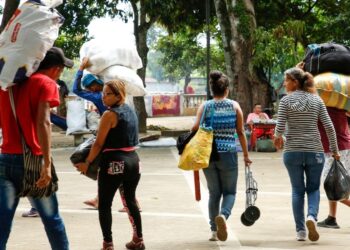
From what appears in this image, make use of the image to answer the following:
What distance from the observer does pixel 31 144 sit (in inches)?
221

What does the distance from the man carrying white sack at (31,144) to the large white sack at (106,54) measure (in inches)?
137

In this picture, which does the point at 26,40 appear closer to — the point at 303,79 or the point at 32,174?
the point at 32,174

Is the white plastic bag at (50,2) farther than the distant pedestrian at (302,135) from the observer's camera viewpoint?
No

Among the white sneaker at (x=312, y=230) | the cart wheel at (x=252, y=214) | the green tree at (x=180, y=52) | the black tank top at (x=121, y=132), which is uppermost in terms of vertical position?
the green tree at (x=180, y=52)

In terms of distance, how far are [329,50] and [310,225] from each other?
197 cm

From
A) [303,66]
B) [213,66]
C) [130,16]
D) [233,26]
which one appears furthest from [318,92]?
[213,66]

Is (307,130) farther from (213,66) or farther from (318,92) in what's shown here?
(213,66)

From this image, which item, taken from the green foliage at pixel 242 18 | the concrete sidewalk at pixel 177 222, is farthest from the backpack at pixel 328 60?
Result: the green foliage at pixel 242 18

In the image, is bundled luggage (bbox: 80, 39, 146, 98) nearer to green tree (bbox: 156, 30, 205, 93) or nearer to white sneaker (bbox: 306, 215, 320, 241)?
white sneaker (bbox: 306, 215, 320, 241)

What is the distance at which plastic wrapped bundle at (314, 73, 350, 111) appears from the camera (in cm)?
855

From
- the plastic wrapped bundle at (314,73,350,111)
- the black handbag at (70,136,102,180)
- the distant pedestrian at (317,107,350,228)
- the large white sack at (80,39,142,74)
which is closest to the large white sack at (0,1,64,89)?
the black handbag at (70,136,102,180)

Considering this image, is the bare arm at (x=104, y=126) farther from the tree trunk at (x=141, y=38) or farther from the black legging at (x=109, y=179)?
the tree trunk at (x=141, y=38)

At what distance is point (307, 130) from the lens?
7.98m

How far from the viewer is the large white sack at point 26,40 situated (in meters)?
5.69
